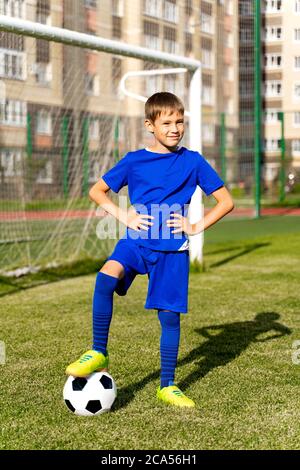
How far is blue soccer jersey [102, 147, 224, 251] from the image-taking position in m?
3.66

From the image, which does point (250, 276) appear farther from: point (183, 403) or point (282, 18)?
point (282, 18)

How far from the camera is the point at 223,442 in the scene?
10.2 feet

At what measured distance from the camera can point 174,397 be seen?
11.8 ft

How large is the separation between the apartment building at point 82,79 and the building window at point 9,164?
19 mm

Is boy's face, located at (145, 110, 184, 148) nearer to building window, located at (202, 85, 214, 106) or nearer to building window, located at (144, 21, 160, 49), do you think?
building window, located at (144, 21, 160, 49)

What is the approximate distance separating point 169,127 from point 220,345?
5.94 feet

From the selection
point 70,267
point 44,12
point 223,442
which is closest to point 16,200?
point 70,267

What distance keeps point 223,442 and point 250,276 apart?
16.2 ft

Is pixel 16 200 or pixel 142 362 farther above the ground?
pixel 16 200

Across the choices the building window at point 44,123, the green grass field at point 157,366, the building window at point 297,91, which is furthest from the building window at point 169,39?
the green grass field at point 157,366

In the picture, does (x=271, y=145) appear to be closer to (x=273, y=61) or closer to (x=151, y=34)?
(x=273, y=61)

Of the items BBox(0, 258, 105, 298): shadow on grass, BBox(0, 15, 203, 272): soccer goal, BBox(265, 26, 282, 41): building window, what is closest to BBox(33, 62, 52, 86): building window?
BBox(0, 15, 203, 272): soccer goal

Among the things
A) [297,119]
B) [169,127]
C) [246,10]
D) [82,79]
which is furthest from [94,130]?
[297,119]
